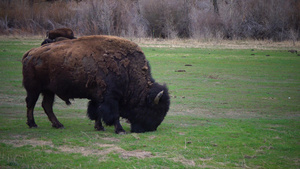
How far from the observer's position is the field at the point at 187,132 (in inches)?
252

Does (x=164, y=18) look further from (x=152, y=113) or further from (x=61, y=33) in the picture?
(x=152, y=113)

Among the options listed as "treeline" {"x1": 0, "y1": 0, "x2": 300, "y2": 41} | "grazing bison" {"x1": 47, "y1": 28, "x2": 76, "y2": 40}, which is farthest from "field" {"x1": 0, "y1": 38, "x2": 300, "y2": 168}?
"treeline" {"x1": 0, "y1": 0, "x2": 300, "y2": 41}

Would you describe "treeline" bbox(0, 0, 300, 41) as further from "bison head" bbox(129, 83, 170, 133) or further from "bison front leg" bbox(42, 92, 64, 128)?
"bison head" bbox(129, 83, 170, 133)

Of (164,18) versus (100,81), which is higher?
(164,18)

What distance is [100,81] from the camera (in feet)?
28.0

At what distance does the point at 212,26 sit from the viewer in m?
38.6

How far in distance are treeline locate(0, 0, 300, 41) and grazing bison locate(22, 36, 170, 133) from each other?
25421 mm

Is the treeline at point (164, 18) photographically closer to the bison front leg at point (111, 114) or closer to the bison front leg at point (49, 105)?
the bison front leg at point (49, 105)

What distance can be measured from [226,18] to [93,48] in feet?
107

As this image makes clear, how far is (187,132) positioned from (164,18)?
112ft

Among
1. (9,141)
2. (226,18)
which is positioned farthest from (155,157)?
(226,18)

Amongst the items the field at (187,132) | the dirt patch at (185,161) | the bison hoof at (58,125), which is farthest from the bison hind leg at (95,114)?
the dirt patch at (185,161)

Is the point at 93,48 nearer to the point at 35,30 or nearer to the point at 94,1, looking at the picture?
the point at 94,1

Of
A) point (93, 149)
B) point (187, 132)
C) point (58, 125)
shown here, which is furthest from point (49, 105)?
point (187, 132)
